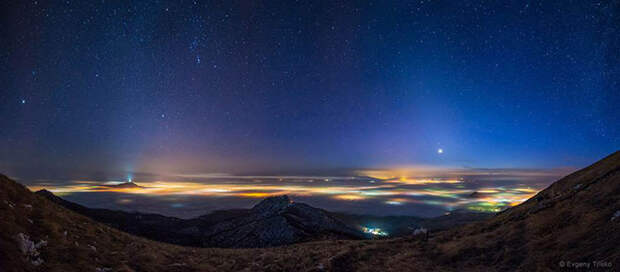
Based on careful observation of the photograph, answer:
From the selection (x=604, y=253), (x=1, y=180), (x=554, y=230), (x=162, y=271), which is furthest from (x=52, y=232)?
(x=554, y=230)

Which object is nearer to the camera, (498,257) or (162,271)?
(498,257)

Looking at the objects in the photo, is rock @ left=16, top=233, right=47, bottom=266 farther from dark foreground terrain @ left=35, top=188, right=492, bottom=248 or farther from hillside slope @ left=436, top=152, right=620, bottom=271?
dark foreground terrain @ left=35, top=188, right=492, bottom=248

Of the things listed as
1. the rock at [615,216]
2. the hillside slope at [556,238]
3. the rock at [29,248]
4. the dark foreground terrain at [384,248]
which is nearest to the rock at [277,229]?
the dark foreground terrain at [384,248]

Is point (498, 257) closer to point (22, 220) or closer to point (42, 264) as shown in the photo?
point (42, 264)

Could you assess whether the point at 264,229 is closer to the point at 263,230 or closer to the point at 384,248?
the point at 263,230

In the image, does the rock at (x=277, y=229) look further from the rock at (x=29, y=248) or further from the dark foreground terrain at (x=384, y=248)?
the rock at (x=29, y=248)

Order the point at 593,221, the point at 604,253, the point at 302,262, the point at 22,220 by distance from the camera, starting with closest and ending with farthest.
→ the point at 604,253 < the point at 593,221 < the point at 22,220 < the point at 302,262
